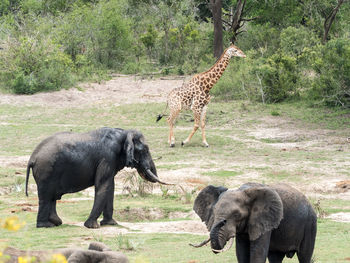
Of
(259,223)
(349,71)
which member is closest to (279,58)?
(349,71)

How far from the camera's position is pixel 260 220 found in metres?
5.98

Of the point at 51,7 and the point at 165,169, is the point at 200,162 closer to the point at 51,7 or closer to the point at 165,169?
the point at 165,169

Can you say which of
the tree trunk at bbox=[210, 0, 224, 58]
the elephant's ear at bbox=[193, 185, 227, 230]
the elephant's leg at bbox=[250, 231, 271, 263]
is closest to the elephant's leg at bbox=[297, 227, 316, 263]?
the elephant's leg at bbox=[250, 231, 271, 263]

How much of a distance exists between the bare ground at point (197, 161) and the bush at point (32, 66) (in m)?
0.53

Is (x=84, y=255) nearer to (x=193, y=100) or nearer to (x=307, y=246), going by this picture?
(x=307, y=246)

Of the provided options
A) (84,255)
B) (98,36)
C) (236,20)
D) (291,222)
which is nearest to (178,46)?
(236,20)

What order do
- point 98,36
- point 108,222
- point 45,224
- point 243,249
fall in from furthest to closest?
point 98,36, point 108,222, point 45,224, point 243,249

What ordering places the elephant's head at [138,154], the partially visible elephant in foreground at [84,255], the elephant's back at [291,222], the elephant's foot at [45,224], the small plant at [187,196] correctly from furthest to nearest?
the small plant at [187,196] → the elephant's head at [138,154] → the elephant's foot at [45,224] → the elephant's back at [291,222] → the partially visible elephant in foreground at [84,255]

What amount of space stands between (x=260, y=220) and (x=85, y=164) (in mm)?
4025

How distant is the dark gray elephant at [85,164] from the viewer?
946cm

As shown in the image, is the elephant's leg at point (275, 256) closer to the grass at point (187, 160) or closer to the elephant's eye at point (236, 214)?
the grass at point (187, 160)

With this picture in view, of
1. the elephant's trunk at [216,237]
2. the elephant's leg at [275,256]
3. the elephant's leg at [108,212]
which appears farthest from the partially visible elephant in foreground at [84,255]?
the elephant's leg at [108,212]

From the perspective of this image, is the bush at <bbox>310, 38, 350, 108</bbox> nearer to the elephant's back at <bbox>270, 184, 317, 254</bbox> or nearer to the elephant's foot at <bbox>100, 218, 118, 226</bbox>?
the elephant's foot at <bbox>100, 218, 118, 226</bbox>

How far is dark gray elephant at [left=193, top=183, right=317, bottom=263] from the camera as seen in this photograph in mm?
5859
